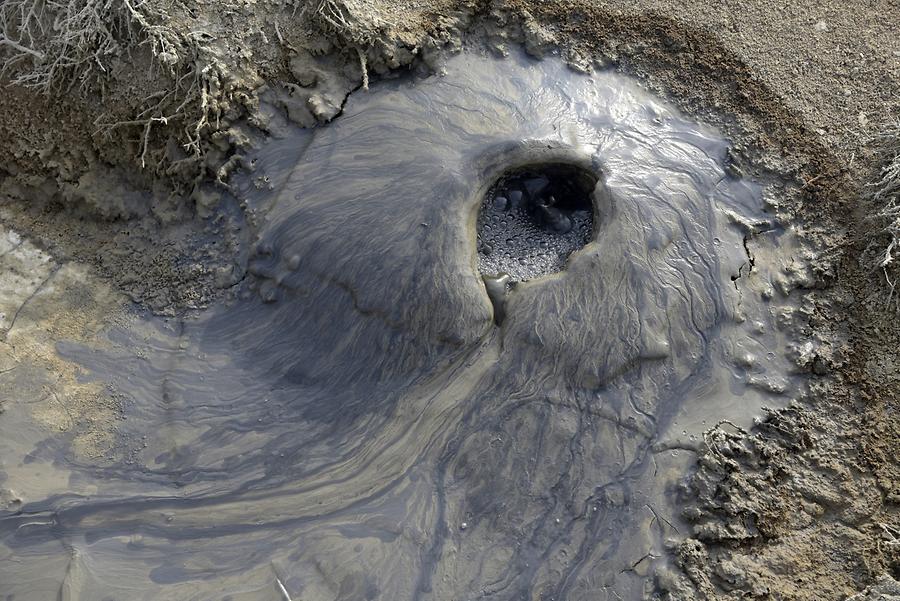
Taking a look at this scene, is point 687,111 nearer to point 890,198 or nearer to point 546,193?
point 546,193

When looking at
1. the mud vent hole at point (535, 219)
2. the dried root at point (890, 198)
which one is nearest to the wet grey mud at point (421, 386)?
the mud vent hole at point (535, 219)

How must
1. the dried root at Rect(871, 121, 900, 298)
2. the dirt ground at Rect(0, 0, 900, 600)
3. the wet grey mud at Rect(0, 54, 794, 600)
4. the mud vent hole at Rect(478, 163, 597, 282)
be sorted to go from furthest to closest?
the dried root at Rect(871, 121, 900, 298) → the mud vent hole at Rect(478, 163, 597, 282) → the dirt ground at Rect(0, 0, 900, 600) → the wet grey mud at Rect(0, 54, 794, 600)

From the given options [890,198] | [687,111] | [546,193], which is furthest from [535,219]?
[890,198]

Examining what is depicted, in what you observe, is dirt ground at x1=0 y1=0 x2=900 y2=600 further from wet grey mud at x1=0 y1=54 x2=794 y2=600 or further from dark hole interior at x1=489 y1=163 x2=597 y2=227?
dark hole interior at x1=489 y1=163 x2=597 y2=227

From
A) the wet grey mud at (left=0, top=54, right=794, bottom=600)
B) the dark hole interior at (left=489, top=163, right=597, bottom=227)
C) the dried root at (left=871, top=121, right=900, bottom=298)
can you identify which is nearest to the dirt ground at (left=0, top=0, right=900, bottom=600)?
the dried root at (left=871, top=121, right=900, bottom=298)

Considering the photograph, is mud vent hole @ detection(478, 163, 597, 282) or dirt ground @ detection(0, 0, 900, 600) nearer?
dirt ground @ detection(0, 0, 900, 600)

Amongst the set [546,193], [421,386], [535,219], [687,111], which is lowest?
[421,386]
